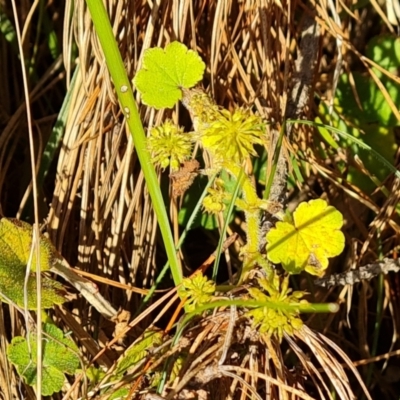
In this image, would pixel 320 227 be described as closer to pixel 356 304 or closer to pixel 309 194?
pixel 309 194

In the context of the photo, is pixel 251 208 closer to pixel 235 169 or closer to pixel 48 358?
pixel 235 169

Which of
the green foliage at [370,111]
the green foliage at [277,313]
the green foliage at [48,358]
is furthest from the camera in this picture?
the green foliage at [370,111]

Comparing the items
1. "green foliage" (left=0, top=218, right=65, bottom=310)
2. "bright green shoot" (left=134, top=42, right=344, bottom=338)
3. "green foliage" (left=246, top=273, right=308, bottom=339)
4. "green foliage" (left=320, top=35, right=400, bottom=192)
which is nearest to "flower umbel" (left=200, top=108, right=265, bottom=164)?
"bright green shoot" (left=134, top=42, right=344, bottom=338)

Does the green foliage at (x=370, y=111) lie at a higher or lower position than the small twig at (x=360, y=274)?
higher

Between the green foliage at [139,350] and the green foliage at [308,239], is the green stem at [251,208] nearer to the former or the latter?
the green foliage at [308,239]

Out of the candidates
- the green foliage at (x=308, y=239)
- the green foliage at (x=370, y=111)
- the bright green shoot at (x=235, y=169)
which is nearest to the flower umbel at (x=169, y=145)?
the bright green shoot at (x=235, y=169)
